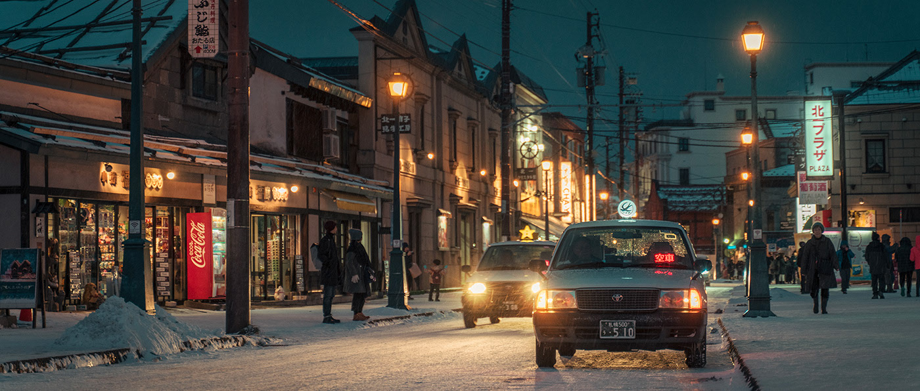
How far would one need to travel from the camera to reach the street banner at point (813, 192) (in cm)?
4200

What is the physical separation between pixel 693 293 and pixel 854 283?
33637 millimetres

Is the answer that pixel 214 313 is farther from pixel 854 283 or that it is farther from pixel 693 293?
pixel 854 283

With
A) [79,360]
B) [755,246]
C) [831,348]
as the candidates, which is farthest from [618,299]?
[755,246]

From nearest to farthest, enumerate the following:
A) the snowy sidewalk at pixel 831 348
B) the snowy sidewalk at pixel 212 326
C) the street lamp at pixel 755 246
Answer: the snowy sidewalk at pixel 831 348 → the snowy sidewalk at pixel 212 326 → the street lamp at pixel 755 246

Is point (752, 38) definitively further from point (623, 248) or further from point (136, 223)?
point (136, 223)

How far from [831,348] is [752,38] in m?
10.7

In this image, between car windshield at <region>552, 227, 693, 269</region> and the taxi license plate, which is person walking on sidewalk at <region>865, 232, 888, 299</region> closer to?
car windshield at <region>552, 227, 693, 269</region>

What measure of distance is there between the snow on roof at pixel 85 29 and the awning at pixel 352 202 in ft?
23.9

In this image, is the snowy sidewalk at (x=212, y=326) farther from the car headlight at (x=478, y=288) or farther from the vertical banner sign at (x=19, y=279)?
the car headlight at (x=478, y=288)

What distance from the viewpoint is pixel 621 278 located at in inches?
Result: 420

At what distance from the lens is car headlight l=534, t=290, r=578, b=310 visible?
10.6 meters

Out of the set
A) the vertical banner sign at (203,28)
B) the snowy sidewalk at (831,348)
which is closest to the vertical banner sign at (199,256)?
the vertical banner sign at (203,28)

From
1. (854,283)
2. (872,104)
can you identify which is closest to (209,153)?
(854,283)

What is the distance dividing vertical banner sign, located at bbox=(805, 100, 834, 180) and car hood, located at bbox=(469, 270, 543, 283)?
2670 cm
